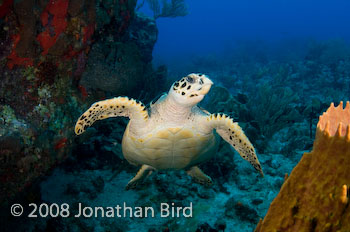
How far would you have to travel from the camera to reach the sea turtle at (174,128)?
8.75ft

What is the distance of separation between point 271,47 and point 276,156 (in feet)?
61.7

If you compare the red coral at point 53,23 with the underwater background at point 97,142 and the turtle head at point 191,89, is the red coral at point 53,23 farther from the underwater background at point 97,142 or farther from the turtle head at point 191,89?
the turtle head at point 191,89

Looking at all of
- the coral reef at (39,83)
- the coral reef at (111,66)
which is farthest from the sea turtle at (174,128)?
the coral reef at (111,66)

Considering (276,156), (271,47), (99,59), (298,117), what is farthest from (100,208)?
(271,47)

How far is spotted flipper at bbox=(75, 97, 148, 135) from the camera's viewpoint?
102 inches

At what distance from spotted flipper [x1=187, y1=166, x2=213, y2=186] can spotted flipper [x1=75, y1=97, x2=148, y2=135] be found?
4.24 feet

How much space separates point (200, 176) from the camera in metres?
3.49

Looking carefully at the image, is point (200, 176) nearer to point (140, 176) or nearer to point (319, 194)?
point (140, 176)

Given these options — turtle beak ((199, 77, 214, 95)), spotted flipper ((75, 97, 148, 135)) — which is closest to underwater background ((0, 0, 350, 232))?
spotted flipper ((75, 97, 148, 135))

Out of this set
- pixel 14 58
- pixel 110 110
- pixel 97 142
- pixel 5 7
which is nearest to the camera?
pixel 5 7

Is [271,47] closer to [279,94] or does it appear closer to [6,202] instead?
[279,94]

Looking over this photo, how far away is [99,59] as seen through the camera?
3.87 metres

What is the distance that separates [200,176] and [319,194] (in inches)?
93.8

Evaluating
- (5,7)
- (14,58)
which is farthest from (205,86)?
(5,7)
